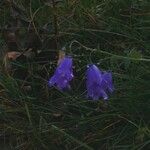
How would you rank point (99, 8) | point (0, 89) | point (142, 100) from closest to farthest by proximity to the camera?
point (142, 100)
point (0, 89)
point (99, 8)

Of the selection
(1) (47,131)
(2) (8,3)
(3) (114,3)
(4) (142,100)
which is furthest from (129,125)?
(2) (8,3)

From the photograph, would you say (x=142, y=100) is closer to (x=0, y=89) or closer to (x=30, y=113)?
(x=30, y=113)

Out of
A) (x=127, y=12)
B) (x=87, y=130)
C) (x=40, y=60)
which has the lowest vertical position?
(x=87, y=130)

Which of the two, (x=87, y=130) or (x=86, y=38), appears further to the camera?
(x=86, y=38)

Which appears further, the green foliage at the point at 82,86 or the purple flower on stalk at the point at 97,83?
the green foliage at the point at 82,86

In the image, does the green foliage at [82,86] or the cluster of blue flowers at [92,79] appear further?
the green foliage at [82,86]

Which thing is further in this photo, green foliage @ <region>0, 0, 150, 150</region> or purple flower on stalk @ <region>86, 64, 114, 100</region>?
green foliage @ <region>0, 0, 150, 150</region>
